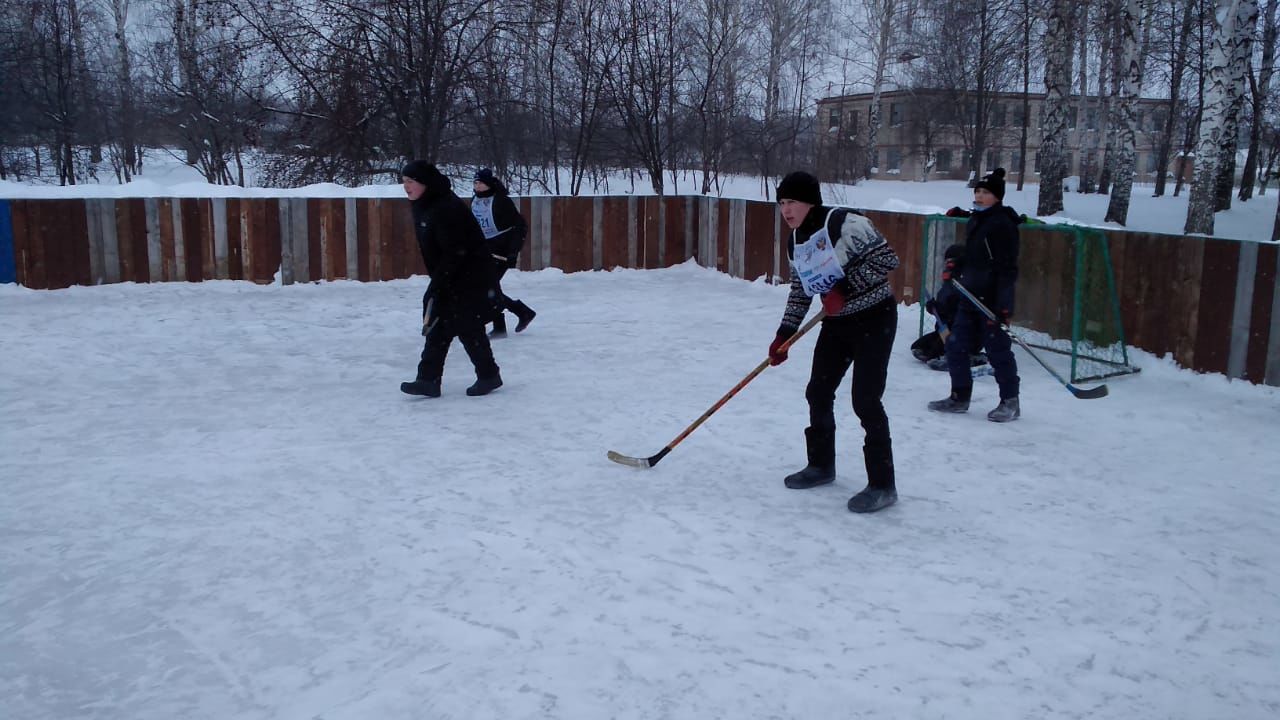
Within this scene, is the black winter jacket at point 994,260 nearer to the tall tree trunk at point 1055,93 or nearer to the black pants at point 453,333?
the black pants at point 453,333

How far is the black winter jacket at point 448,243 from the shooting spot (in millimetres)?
6719

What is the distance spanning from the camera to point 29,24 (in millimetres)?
25859

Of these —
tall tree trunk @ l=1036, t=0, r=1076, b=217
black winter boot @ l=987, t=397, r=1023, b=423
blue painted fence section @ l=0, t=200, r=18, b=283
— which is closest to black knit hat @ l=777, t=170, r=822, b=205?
black winter boot @ l=987, t=397, r=1023, b=423

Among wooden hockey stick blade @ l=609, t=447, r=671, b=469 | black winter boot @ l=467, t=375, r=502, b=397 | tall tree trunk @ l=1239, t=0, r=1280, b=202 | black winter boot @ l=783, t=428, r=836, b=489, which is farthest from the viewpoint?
tall tree trunk @ l=1239, t=0, r=1280, b=202

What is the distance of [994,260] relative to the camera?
6.51m

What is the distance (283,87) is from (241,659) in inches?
597

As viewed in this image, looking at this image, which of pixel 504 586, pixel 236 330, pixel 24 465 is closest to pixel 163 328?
pixel 236 330

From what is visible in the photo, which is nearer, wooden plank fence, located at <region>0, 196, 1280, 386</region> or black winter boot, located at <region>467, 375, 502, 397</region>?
black winter boot, located at <region>467, 375, 502, 397</region>

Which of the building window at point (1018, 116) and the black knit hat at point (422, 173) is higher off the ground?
the building window at point (1018, 116)

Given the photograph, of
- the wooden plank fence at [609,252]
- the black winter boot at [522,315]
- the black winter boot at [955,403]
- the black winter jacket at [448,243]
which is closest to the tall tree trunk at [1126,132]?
the wooden plank fence at [609,252]

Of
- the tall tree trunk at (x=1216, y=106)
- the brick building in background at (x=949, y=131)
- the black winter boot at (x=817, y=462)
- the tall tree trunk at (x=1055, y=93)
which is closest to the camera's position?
the black winter boot at (x=817, y=462)

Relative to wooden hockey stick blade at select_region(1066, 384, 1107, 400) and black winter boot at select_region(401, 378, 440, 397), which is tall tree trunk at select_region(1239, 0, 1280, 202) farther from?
black winter boot at select_region(401, 378, 440, 397)

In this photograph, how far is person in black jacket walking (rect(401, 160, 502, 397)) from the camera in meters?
6.72

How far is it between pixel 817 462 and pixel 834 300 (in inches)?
38.7
